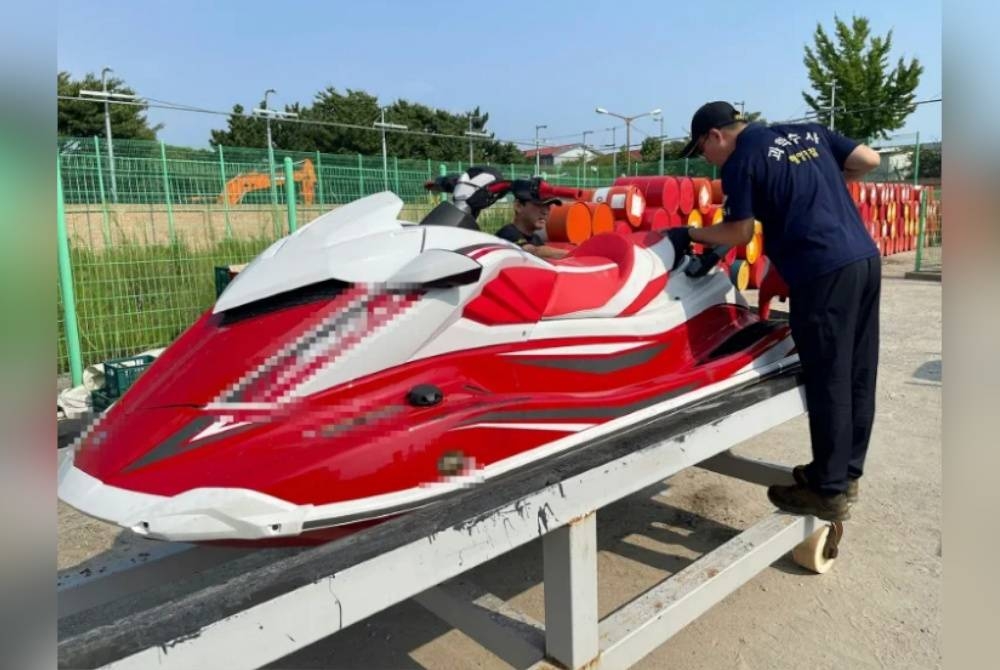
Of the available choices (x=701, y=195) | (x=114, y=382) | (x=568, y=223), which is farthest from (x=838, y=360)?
(x=701, y=195)

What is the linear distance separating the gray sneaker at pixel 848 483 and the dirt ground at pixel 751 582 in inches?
16.5

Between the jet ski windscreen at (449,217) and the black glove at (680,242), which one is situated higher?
the jet ski windscreen at (449,217)

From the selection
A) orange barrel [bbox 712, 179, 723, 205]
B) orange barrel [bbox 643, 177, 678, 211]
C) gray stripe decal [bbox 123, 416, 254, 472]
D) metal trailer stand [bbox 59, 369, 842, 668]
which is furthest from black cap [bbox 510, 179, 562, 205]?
orange barrel [bbox 712, 179, 723, 205]

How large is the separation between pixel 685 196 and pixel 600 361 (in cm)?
774

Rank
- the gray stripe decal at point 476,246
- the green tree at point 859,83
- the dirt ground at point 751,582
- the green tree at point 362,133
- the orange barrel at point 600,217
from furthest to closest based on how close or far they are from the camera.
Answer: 1. the green tree at point 362,133
2. the green tree at point 859,83
3. the orange barrel at point 600,217
4. the dirt ground at point 751,582
5. the gray stripe decal at point 476,246

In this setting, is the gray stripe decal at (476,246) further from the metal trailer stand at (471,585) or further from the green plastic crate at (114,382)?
the green plastic crate at (114,382)

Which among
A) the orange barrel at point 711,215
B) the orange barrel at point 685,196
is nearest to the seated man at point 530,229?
the orange barrel at point 685,196

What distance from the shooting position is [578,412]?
7.98 ft

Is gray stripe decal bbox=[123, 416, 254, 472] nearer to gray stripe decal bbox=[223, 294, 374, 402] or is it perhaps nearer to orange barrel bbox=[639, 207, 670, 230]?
gray stripe decal bbox=[223, 294, 374, 402]

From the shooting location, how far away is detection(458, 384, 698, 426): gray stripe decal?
7.12 ft

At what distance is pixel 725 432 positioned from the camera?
8.61 ft

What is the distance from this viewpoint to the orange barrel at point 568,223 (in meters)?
8.03

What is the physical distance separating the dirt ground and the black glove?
1405mm
